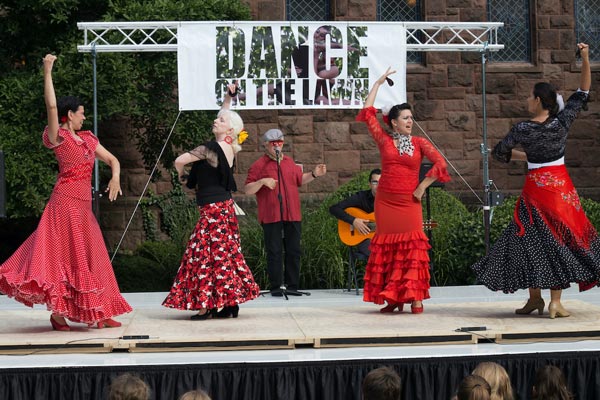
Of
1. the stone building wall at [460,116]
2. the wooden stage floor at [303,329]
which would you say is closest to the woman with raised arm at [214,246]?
the wooden stage floor at [303,329]

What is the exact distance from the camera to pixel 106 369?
6.57 m

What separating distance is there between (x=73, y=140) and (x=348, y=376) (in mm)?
2821

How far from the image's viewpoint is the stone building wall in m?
15.5

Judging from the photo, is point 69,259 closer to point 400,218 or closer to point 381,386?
point 400,218

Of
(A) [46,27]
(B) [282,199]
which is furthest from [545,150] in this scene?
(A) [46,27]

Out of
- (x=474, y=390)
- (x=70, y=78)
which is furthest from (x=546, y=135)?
(x=70, y=78)

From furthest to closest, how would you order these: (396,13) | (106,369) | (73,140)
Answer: (396,13)
(73,140)
(106,369)

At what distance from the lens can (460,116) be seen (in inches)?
619

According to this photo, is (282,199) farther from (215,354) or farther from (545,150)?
(215,354)

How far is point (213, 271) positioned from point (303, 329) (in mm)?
1053

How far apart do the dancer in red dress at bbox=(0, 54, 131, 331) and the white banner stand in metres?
3.48

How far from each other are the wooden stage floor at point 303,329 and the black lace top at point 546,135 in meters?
1.25

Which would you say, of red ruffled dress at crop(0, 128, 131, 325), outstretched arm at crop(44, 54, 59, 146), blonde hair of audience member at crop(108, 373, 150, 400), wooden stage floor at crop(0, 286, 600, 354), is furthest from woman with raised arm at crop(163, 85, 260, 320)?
blonde hair of audience member at crop(108, 373, 150, 400)

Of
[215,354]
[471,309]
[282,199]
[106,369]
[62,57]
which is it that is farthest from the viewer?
[62,57]
